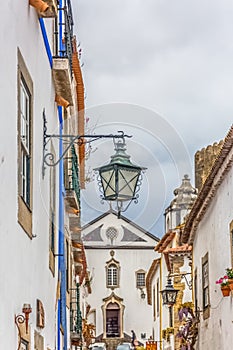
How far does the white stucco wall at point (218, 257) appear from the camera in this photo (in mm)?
13281

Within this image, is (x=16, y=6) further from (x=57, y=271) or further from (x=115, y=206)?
(x=57, y=271)

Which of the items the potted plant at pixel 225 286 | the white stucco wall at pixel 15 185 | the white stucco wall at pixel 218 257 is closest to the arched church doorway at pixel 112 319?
the white stucco wall at pixel 218 257

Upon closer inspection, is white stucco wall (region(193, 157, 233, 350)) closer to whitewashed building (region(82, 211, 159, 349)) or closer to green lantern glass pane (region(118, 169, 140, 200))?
green lantern glass pane (region(118, 169, 140, 200))

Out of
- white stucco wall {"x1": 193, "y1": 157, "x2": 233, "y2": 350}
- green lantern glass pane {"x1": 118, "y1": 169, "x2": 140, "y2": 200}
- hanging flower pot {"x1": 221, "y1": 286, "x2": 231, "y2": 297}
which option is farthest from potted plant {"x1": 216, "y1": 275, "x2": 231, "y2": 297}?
green lantern glass pane {"x1": 118, "y1": 169, "x2": 140, "y2": 200}

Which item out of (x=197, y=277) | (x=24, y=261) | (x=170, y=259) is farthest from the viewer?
(x=170, y=259)

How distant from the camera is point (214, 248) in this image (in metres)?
15.3

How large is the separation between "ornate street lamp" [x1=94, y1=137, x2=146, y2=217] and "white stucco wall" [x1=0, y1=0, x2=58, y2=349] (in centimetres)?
73

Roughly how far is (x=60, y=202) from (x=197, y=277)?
19.5 feet

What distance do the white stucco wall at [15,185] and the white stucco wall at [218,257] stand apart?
3686 millimetres

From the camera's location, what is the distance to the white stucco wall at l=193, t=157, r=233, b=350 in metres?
13.3

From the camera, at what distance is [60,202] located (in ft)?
43.4

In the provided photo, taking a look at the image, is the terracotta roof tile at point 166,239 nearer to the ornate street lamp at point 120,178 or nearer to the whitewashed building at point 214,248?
the whitewashed building at point 214,248

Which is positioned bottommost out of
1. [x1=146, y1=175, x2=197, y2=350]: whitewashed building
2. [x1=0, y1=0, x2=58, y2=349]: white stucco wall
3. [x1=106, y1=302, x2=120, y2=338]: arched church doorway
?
[x1=0, y1=0, x2=58, y2=349]: white stucco wall

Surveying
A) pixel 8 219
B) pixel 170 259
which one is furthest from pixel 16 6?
pixel 170 259
